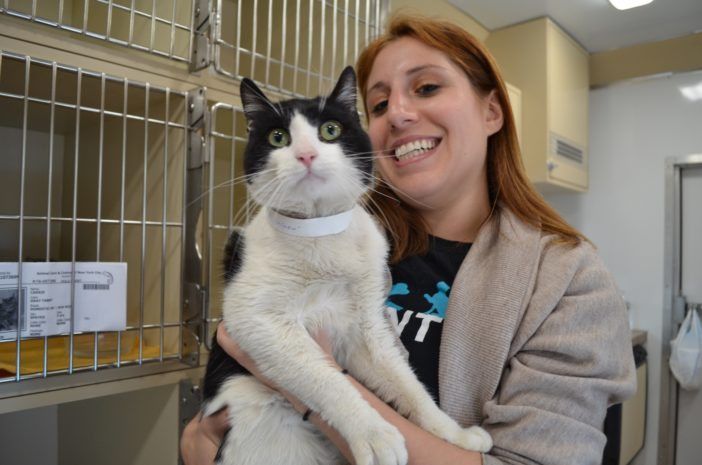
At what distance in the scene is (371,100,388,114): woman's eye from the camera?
0.99 m

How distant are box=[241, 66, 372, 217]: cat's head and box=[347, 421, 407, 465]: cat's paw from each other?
12.6 inches

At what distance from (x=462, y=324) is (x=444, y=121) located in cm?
38

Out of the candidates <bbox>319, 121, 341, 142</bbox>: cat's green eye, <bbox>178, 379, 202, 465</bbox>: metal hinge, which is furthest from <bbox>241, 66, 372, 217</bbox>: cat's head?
<bbox>178, 379, 202, 465</bbox>: metal hinge

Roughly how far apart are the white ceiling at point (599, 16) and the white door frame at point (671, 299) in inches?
25.6

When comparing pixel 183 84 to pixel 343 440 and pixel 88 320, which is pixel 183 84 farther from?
pixel 343 440

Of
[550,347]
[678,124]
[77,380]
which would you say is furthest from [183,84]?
[678,124]

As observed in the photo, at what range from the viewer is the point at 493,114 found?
1.01 metres

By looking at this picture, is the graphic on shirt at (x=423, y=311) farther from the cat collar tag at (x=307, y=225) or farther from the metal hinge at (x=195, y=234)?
the metal hinge at (x=195, y=234)

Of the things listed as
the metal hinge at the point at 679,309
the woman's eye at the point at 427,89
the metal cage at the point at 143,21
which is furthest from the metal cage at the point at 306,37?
the metal hinge at the point at 679,309

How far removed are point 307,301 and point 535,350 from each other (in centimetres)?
37

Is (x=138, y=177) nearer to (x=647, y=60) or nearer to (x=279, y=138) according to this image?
(x=279, y=138)

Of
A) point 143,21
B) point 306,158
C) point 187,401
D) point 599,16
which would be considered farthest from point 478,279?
point 599,16

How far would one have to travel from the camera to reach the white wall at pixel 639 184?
2.45 m

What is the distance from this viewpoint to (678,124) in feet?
8.04
